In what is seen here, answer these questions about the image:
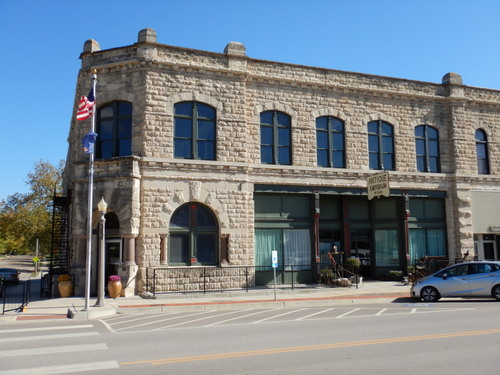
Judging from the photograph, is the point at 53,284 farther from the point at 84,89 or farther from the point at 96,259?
the point at 84,89

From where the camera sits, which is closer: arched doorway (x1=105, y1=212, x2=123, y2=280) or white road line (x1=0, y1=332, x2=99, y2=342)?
white road line (x1=0, y1=332, x2=99, y2=342)

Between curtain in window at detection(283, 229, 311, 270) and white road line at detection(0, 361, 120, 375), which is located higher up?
curtain in window at detection(283, 229, 311, 270)

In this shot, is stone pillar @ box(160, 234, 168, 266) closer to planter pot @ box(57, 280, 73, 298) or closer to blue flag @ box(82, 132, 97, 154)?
planter pot @ box(57, 280, 73, 298)

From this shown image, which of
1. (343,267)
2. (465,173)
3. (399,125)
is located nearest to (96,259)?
(343,267)

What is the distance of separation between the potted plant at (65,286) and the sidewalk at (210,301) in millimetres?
474

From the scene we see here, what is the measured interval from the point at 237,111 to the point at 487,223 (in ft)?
49.5

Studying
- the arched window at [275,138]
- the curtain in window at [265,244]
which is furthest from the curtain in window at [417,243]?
the arched window at [275,138]

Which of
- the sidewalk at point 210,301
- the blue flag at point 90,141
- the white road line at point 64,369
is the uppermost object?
the blue flag at point 90,141

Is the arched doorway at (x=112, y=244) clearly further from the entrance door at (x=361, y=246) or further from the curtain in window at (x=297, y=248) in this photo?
the entrance door at (x=361, y=246)

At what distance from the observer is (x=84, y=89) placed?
789 inches

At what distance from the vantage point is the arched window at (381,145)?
76.5 feet

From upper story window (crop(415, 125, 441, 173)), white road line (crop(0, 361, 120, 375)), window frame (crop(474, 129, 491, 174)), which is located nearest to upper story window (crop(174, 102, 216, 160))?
upper story window (crop(415, 125, 441, 173))

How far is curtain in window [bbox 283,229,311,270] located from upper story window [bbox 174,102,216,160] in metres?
5.30

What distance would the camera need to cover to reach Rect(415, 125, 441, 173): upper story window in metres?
24.1
